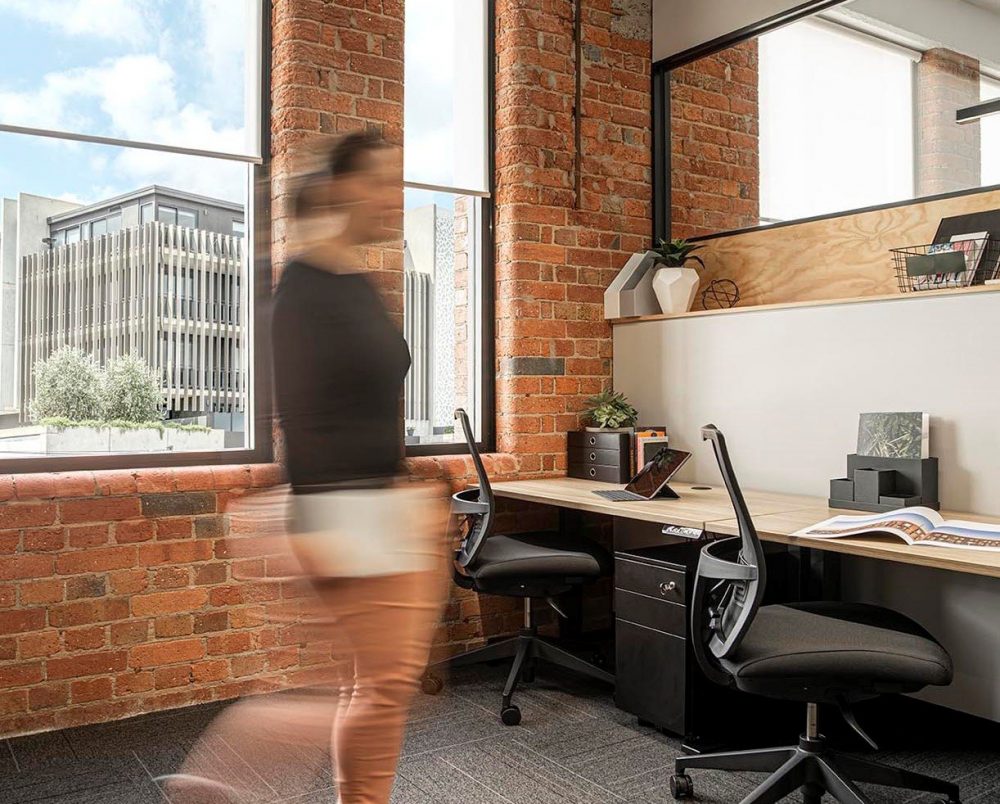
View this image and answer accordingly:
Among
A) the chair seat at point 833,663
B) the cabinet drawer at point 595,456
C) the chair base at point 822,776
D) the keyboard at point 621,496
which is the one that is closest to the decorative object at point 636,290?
the cabinet drawer at point 595,456

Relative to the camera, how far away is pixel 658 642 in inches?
113

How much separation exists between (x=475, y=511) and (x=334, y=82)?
5.63 feet

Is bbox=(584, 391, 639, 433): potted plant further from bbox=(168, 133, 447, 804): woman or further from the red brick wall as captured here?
bbox=(168, 133, 447, 804): woman

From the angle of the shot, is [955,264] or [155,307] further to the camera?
[155,307]

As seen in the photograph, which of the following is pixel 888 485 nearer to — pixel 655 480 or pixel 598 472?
pixel 655 480

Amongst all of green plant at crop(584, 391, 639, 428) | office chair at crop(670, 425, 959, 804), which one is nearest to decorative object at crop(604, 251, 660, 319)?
green plant at crop(584, 391, 639, 428)

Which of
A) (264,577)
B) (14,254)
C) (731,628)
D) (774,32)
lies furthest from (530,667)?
(774,32)

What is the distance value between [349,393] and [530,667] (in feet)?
6.95

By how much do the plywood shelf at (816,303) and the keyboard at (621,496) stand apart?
886 mm

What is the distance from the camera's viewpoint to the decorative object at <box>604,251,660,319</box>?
405cm

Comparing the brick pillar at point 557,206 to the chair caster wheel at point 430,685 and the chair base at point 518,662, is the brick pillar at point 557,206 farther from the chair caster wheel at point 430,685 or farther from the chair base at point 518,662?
the chair caster wheel at point 430,685

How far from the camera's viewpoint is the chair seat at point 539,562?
312cm

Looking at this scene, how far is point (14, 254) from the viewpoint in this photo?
3100 millimetres

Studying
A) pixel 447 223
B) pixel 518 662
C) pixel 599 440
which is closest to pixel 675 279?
pixel 599 440
